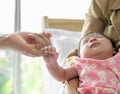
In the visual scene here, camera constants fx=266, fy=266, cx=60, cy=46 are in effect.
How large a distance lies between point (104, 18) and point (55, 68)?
38 cm

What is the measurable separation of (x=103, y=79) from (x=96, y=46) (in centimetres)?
16

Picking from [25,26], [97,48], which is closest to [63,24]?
[25,26]

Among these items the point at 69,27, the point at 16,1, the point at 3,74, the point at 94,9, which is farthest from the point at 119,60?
the point at 3,74

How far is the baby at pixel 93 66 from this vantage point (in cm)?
97

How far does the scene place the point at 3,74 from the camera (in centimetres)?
208

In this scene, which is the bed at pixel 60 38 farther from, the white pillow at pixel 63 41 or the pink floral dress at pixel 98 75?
the pink floral dress at pixel 98 75

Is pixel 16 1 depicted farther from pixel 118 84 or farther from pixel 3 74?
pixel 118 84

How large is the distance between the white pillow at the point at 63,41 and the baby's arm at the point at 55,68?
33 centimetres

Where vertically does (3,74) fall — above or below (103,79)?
below

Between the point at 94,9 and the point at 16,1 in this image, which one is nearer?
the point at 94,9

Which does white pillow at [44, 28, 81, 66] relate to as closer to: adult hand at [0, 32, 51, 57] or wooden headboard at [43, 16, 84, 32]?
wooden headboard at [43, 16, 84, 32]

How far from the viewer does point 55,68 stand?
1.03m

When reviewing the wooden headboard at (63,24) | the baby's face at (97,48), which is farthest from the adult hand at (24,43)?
the wooden headboard at (63,24)

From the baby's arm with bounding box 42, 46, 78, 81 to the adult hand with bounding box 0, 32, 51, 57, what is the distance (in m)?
0.06
